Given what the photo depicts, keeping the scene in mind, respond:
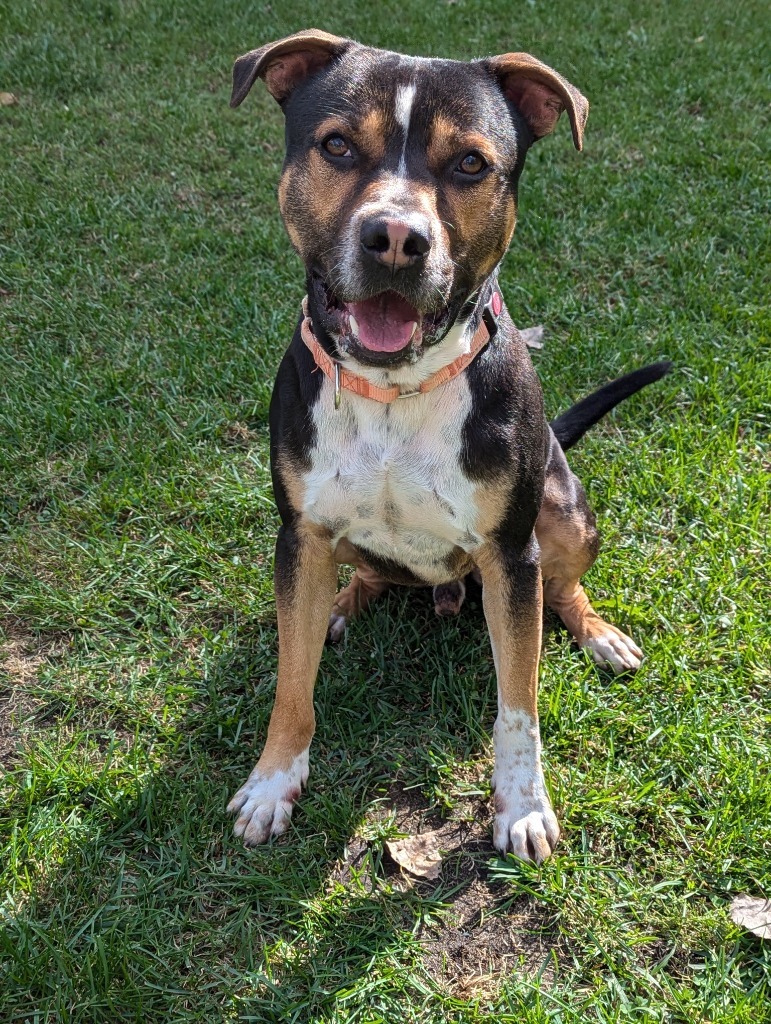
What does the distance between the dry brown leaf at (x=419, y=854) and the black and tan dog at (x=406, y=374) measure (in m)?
0.20

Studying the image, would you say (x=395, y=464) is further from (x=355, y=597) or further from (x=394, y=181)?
(x=355, y=597)

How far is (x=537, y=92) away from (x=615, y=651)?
5.92 feet

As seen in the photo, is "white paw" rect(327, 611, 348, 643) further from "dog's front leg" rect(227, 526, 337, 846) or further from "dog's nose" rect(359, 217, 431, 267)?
"dog's nose" rect(359, 217, 431, 267)

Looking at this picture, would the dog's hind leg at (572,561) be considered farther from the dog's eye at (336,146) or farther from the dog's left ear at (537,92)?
the dog's eye at (336,146)

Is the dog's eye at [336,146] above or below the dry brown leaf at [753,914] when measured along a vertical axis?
above

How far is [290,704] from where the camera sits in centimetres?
281

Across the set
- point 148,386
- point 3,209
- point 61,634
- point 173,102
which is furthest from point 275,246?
point 61,634

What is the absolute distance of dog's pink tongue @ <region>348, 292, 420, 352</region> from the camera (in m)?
2.38

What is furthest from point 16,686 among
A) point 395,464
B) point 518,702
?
point 518,702

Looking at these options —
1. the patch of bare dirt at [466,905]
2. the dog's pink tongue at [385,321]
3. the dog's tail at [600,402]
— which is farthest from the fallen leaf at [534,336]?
the patch of bare dirt at [466,905]

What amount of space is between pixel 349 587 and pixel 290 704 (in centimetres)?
76

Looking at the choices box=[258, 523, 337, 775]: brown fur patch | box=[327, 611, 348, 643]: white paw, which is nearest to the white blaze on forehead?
box=[258, 523, 337, 775]: brown fur patch

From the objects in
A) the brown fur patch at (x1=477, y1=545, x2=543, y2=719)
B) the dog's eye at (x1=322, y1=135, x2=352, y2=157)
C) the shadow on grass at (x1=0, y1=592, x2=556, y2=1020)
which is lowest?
the shadow on grass at (x1=0, y1=592, x2=556, y2=1020)

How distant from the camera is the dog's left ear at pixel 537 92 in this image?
8.14ft
